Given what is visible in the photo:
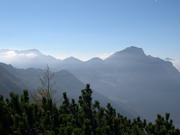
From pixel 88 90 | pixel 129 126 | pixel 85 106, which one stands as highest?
pixel 88 90

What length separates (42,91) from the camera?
31609 mm

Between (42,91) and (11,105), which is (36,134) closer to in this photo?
(11,105)

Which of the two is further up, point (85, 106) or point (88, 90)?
point (88, 90)

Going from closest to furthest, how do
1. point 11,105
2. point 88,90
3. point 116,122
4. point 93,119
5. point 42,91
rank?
point 11,105
point 116,122
point 93,119
point 88,90
point 42,91

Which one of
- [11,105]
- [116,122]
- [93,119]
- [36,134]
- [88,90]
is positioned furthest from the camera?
[88,90]

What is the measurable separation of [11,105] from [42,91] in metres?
22.2

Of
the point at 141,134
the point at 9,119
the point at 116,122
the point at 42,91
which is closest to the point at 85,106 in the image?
the point at 116,122

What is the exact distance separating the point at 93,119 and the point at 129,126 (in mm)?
2752

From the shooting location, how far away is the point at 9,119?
9109 mm

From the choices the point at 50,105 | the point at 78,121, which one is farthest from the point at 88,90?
the point at 50,105

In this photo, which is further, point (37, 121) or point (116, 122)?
point (116, 122)

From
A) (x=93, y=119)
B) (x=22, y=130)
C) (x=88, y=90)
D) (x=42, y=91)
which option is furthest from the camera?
(x=42, y=91)

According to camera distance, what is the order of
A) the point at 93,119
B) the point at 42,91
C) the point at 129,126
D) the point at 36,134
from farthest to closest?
1. the point at 42,91
2. the point at 129,126
3. the point at 93,119
4. the point at 36,134

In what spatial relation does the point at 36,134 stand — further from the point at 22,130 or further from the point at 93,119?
the point at 93,119
